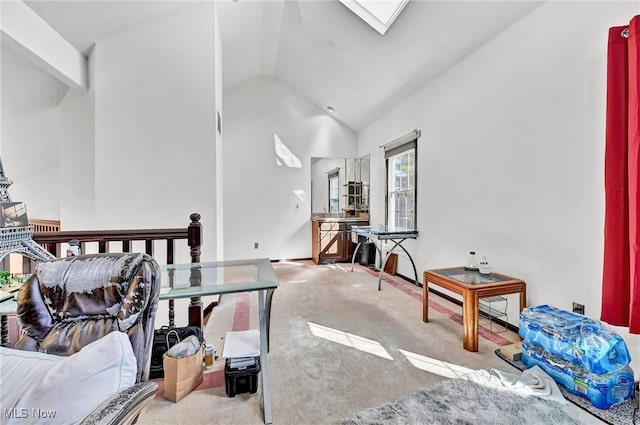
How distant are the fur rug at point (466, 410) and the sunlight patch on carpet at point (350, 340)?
49cm

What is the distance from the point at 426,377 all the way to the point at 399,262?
2.63 meters

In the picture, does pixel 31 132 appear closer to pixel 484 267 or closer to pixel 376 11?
pixel 376 11

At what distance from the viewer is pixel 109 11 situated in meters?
2.44

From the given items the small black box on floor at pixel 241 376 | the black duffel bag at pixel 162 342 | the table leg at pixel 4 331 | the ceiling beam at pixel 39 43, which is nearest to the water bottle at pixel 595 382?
the small black box on floor at pixel 241 376

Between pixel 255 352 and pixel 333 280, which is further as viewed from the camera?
pixel 333 280

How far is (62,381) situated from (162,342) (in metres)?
1.19

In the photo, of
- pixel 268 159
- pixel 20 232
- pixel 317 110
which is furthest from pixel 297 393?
pixel 317 110

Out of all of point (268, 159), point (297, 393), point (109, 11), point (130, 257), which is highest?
point (109, 11)

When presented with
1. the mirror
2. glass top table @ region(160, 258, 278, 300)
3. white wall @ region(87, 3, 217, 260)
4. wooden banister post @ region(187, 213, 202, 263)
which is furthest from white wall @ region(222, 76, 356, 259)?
glass top table @ region(160, 258, 278, 300)

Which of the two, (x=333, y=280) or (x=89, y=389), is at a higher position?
(x=89, y=389)

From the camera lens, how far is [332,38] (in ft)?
11.6

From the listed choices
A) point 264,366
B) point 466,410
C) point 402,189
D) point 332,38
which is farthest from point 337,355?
point 332,38

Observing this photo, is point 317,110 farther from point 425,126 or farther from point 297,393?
point 297,393

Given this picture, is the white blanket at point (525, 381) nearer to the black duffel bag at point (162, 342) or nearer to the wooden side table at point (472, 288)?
the wooden side table at point (472, 288)
